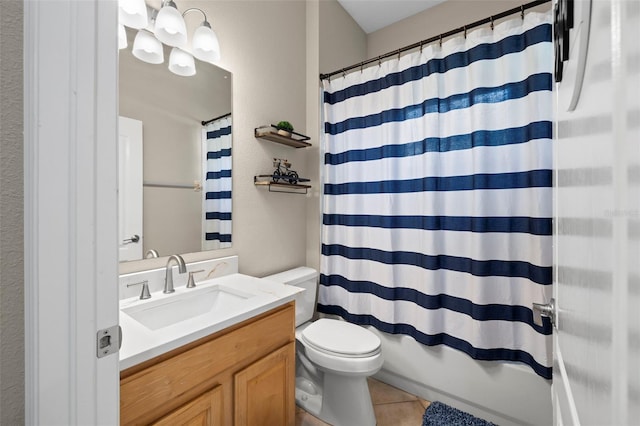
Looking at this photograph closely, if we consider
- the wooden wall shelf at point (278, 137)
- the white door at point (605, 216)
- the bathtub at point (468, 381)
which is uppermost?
the wooden wall shelf at point (278, 137)

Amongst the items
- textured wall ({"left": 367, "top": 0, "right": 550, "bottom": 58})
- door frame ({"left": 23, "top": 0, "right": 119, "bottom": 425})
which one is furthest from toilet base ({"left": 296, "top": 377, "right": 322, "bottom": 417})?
textured wall ({"left": 367, "top": 0, "right": 550, "bottom": 58})

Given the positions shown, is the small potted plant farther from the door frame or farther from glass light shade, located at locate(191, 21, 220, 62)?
the door frame

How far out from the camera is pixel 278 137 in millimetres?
1803

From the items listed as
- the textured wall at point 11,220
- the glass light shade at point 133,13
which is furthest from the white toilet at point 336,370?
the glass light shade at point 133,13

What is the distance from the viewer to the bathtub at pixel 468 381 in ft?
4.60

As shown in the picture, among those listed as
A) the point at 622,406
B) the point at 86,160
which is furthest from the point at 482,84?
the point at 86,160

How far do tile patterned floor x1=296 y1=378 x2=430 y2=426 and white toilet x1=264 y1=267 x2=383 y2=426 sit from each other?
6 cm

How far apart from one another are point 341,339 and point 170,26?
1.75 m

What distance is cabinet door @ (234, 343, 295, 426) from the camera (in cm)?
107

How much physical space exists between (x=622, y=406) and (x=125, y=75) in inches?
65.3

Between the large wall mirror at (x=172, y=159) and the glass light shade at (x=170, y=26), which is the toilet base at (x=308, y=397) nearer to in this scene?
the large wall mirror at (x=172, y=159)

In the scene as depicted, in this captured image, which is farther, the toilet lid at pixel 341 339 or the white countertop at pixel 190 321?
the toilet lid at pixel 341 339

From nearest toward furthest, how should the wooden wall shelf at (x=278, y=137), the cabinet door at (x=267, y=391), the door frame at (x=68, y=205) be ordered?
1. the door frame at (x=68, y=205)
2. the cabinet door at (x=267, y=391)
3. the wooden wall shelf at (x=278, y=137)

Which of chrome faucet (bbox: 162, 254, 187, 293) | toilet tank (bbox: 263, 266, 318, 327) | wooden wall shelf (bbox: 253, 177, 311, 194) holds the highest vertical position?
wooden wall shelf (bbox: 253, 177, 311, 194)
